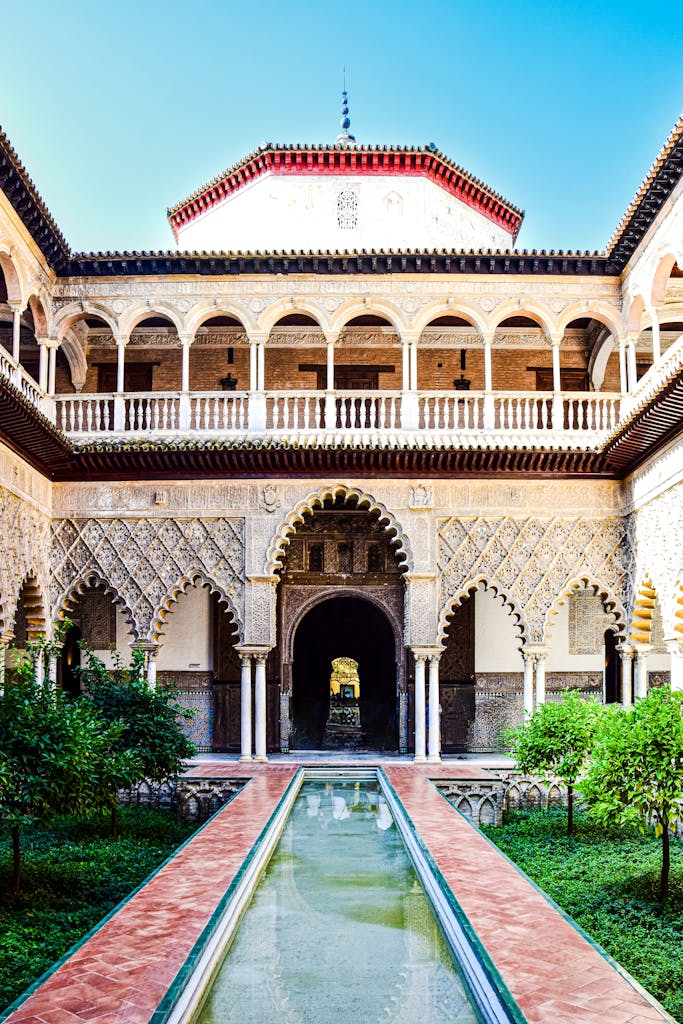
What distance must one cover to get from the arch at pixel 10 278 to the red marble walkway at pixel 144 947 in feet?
22.7

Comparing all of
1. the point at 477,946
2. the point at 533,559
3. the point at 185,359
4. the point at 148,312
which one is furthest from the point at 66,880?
the point at 148,312

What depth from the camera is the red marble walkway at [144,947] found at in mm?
4414

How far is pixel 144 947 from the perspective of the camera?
5316 millimetres

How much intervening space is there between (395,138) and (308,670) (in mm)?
9601

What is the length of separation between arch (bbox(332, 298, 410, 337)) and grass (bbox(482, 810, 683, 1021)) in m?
6.43

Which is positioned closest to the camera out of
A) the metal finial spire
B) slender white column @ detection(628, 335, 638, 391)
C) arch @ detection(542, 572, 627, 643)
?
arch @ detection(542, 572, 627, 643)

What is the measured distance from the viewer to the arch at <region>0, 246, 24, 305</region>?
463 inches

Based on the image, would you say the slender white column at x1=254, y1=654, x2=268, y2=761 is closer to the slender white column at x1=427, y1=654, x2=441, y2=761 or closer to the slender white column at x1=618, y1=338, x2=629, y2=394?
the slender white column at x1=427, y1=654, x2=441, y2=761

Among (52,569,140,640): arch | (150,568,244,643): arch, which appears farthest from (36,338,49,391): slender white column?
(150,568,244,643): arch

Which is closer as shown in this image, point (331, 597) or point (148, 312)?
point (148, 312)

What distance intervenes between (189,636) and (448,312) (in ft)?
20.1

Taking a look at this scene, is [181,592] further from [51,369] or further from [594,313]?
[594,313]

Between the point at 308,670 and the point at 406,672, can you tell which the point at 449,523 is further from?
the point at 308,670

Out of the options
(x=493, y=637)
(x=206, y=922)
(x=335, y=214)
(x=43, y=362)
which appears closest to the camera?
(x=206, y=922)
